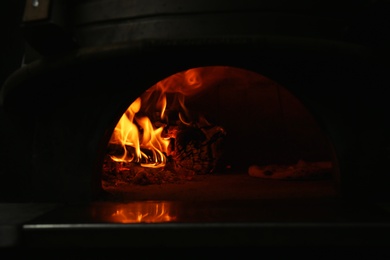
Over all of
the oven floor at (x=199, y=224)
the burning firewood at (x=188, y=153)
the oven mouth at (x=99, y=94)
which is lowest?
the oven floor at (x=199, y=224)

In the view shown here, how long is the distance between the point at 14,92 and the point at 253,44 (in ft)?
3.45

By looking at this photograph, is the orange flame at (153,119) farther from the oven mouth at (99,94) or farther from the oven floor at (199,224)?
the oven floor at (199,224)

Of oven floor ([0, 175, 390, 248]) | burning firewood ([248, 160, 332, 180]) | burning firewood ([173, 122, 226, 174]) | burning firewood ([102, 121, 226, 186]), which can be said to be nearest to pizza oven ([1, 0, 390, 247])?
oven floor ([0, 175, 390, 248])

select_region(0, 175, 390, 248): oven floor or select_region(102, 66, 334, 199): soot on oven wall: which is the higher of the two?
select_region(102, 66, 334, 199): soot on oven wall

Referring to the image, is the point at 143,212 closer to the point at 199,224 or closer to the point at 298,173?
the point at 199,224

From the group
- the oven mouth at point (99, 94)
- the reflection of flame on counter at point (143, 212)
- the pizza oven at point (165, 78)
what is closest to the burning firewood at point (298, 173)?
the pizza oven at point (165, 78)

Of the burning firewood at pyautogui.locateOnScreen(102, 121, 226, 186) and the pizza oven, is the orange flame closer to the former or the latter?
the burning firewood at pyautogui.locateOnScreen(102, 121, 226, 186)

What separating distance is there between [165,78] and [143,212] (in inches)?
24.8

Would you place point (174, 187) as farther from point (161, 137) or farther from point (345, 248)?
point (345, 248)

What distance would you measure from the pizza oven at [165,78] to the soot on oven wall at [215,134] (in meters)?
0.32

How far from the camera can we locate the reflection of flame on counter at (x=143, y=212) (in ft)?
4.41

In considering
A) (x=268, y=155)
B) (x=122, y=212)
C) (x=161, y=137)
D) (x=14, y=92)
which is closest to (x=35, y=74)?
(x=14, y=92)

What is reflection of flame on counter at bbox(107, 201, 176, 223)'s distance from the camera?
4.41 ft

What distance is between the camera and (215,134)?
268 centimetres
